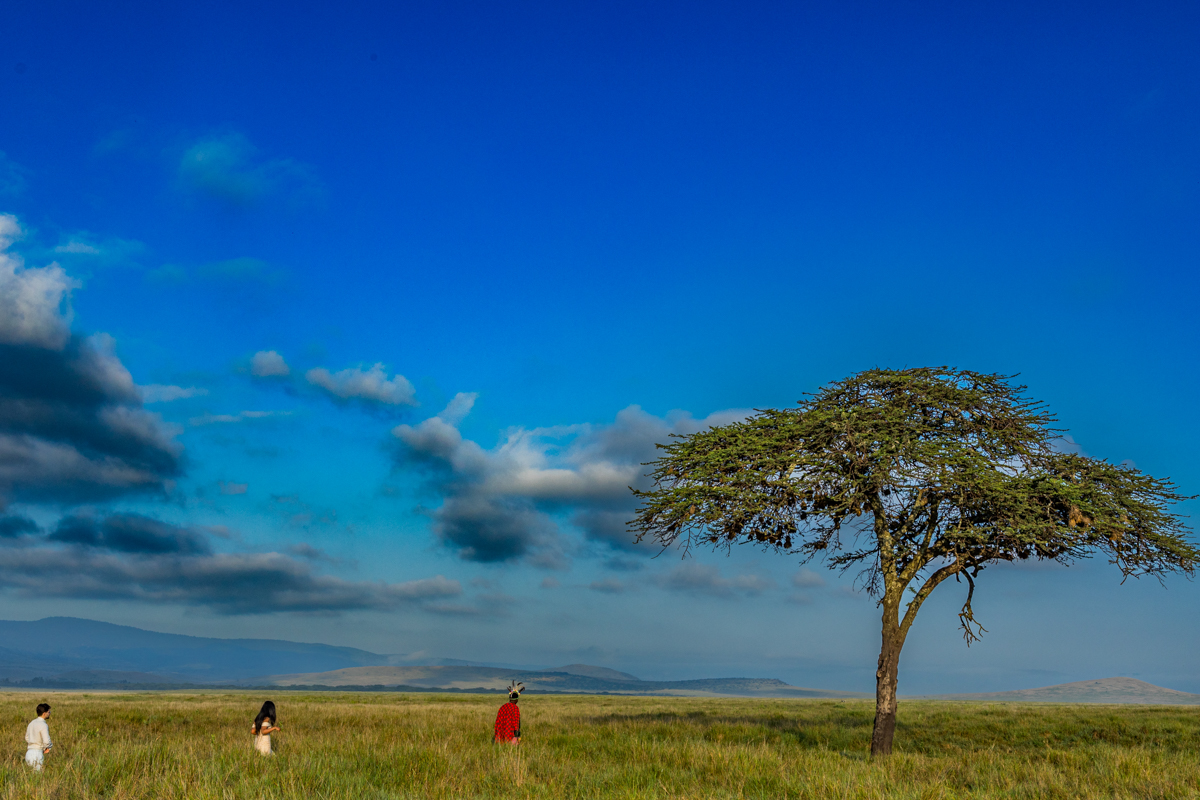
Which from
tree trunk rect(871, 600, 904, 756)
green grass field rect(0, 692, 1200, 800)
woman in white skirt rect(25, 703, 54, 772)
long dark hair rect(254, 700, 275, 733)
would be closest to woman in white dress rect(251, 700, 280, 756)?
long dark hair rect(254, 700, 275, 733)

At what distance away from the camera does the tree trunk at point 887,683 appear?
1842cm

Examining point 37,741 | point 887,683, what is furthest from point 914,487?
point 37,741

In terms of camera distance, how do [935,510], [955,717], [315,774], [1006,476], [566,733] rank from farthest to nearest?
[955,717] → [566,733] → [935,510] → [1006,476] → [315,774]

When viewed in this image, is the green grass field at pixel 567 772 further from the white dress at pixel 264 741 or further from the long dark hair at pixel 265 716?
the long dark hair at pixel 265 716

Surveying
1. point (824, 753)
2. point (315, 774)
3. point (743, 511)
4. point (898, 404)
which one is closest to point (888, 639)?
point (824, 753)

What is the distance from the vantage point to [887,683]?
1900 centimetres

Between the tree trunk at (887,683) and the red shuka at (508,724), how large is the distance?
8.57m

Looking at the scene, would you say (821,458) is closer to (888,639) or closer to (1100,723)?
(888,639)

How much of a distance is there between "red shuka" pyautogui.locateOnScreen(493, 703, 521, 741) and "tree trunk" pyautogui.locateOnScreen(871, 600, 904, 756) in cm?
857

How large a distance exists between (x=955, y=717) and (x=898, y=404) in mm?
24221

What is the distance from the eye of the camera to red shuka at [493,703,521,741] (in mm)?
17552

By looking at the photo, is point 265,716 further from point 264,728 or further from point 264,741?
point 264,741

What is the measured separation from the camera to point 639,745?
18.1 meters

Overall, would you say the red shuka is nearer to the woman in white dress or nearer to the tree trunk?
the woman in white dress
